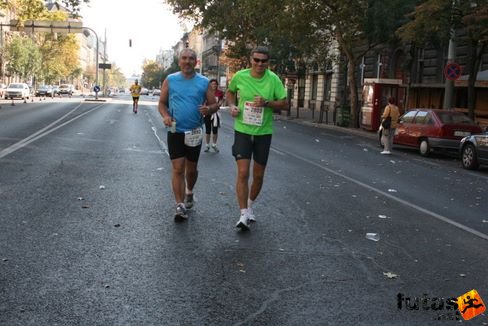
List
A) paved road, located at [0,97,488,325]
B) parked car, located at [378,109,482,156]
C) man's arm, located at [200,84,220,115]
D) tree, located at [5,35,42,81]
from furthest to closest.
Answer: tree, located at [5,35,42,81] < parked car, located at [378,109,482,156] < man's arm, located at [200,84,220,115] < paved road, located at [0,97,488,325]

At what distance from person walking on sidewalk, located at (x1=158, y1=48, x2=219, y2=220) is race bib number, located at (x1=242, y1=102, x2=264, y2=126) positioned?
18.8 inches

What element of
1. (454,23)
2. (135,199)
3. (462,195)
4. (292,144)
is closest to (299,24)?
(454,23)

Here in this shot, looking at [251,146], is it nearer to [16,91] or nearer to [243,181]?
[243,181]

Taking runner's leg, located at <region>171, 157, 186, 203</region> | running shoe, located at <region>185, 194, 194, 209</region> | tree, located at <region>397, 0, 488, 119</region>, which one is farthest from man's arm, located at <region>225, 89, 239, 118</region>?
tree, located at <region>397, 0, 488, 119</region>

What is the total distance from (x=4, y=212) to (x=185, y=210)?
6.42 ft

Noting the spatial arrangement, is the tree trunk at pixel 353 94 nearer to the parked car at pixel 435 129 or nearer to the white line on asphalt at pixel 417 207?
the parked car at pixel 435 129

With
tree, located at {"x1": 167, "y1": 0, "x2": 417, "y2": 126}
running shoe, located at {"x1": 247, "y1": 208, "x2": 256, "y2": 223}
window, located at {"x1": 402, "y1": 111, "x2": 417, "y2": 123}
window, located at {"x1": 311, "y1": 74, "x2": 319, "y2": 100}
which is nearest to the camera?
running shoe, located at {"x1": 247, "y1": 208, "x2": 256, "y2": 223}

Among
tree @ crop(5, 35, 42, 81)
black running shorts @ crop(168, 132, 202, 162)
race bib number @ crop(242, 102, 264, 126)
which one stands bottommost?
black running shorts @ crop(168, 132, 202, 162)

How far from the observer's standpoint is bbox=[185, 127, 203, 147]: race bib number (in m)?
6.81

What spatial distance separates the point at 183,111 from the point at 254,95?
2.87ft

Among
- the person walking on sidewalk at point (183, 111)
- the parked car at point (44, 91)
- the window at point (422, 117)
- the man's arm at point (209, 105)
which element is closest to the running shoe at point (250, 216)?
the person walking on sidewalk at point (183, 111)

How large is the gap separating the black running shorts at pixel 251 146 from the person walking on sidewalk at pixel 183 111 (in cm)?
52

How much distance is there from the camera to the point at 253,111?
6.39 meters

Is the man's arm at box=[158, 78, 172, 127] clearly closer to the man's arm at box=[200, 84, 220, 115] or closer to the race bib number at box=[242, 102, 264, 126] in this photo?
the man's arm at box=[200, 84, 220, 115]
